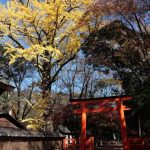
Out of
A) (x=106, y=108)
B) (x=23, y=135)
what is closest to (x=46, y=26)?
(x=106, y=108)

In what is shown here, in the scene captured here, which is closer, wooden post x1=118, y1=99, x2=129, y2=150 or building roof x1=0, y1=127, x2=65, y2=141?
building roof x1=0, y1=127, x2=65, y2=141

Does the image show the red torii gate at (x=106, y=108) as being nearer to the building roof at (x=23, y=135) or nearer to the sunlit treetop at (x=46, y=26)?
the building roof at (x=23, y=135)

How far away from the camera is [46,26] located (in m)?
20.2

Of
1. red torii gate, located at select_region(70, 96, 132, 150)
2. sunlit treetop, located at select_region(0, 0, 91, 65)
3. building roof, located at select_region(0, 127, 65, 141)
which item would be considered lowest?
building roof, located at select_region(0, 127, 65, 141)

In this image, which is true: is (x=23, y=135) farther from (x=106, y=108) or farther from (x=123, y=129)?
(x=106, y=108)

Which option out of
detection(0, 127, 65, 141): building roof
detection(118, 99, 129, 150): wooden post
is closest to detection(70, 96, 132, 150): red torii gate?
Answer: detection(118, 99, 129, 150): wooden post

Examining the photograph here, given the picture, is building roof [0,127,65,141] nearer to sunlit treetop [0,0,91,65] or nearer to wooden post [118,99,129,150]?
wooden post [118,99,129,150]

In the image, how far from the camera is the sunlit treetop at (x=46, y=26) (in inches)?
758

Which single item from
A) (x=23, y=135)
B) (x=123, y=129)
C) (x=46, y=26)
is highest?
(x=46, y=26)

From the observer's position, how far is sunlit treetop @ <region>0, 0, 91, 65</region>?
1927 cm

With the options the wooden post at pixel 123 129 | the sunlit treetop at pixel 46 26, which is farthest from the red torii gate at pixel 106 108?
the sunlit treetop at pixel 46 26

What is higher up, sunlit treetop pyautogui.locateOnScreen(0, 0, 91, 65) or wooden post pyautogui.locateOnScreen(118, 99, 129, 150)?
sunlit treetop pyautogui.locateOnScreen(0, 0, 91, 65)

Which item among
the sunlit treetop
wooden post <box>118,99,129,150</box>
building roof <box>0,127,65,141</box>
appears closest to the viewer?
building roof <box>0,127,65,141</box>

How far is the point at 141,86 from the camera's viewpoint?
82.0 feet
